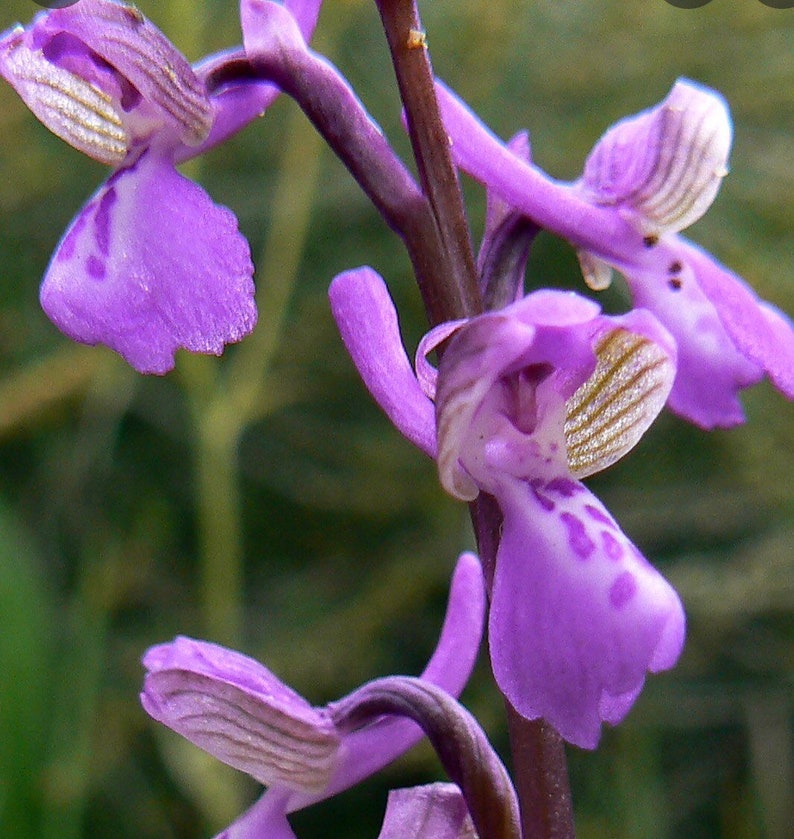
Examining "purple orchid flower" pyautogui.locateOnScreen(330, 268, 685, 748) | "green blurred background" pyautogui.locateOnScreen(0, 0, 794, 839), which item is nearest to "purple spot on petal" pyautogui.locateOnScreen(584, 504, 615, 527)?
"purple orchid flower" pyautogui.locateOnScreen(330, 268, 685, 748)

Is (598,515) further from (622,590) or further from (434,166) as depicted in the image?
(434,166)

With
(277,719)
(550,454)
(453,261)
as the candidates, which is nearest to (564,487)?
(550,454)

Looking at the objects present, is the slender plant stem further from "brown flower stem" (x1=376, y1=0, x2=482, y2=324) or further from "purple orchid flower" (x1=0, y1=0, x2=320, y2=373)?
"purple orchid flower" (x1=0, y1=0, x2=320, y2=373)

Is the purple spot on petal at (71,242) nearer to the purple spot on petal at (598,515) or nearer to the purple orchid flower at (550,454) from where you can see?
the purple orchid flower at (550,454)

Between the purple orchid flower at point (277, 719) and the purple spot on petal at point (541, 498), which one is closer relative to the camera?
the purple spot on petal at point (541, 498)

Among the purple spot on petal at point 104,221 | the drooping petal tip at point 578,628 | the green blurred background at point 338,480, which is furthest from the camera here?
the green blurred background at point 338,480

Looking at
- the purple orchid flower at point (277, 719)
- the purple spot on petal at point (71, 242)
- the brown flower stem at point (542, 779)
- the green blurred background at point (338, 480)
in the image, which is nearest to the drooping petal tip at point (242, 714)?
the purple orchid flower at point (277, 719)
